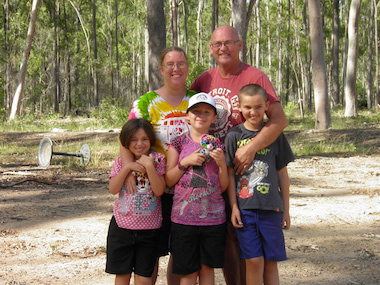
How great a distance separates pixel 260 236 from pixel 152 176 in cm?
80

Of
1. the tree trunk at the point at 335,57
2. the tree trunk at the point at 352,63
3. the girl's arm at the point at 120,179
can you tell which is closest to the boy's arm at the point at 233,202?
the girl's arm at the point at 120,179

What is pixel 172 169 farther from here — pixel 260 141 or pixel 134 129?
pixel 260 141

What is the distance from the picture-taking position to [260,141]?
272 cm

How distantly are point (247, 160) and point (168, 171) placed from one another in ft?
1.69

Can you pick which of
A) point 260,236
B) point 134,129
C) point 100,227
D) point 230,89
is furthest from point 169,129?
point 100,227

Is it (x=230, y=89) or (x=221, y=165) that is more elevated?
(x=230, y=89)

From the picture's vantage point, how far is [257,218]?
8.89ft

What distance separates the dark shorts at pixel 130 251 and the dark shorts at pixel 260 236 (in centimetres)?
60

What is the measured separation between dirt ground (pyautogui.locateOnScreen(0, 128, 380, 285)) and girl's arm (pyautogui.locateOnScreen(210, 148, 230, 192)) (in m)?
1.43

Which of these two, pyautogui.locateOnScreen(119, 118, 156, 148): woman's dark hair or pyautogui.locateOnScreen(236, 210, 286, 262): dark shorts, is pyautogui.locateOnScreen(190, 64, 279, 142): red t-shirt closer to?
pyautogui.locateOnScreen(119, 118, 156, 148): woman's dark hair

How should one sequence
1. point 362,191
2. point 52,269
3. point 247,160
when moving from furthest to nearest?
point 362,191
point 52,269
point 247,160

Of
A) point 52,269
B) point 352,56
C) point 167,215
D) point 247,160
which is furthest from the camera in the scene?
point 352,56

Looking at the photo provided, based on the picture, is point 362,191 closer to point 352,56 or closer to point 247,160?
point 247,160

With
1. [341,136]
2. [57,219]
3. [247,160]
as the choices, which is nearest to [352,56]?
[341,136]
